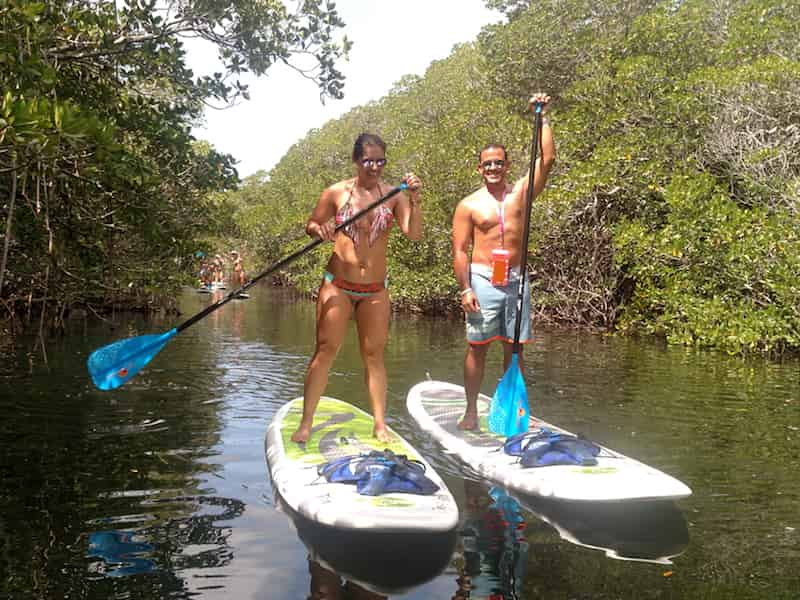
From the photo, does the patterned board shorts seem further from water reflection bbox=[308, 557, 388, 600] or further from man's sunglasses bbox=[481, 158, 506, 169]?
water reflection bbox=[308, 557, 388, 600]

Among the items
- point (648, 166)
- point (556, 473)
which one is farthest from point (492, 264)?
point (648, 166)

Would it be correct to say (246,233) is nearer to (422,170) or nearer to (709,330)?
(422,170)

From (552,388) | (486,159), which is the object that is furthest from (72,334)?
(486,159)

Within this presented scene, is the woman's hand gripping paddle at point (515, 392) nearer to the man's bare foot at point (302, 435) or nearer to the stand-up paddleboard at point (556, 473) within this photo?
the stand-up paddleboard at point (556, 473)

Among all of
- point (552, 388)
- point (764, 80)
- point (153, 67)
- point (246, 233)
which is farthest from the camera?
point (246, 233)

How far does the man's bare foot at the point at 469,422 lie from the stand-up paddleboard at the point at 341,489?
792 millimetres

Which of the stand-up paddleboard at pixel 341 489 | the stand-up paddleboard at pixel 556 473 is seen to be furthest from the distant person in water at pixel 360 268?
the stand-up paddleboard at pixel 556 473

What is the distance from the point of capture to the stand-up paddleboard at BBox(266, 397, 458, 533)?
3824mm

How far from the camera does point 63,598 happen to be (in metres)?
3.16

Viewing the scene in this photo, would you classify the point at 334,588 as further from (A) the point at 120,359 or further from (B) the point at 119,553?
(A) the point at 120,359

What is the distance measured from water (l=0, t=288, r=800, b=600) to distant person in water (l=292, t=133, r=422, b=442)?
0.76 meters

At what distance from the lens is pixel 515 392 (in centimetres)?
585

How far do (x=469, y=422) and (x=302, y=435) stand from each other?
5.03ft

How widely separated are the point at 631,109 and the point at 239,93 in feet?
37.8
